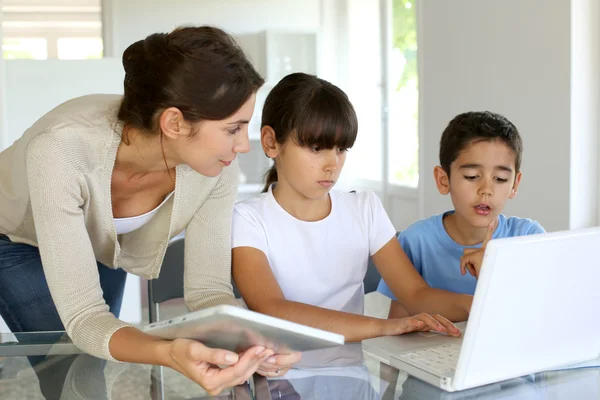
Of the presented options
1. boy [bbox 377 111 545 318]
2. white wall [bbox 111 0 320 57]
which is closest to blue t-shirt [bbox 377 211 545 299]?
boy [bbox 377 111 545 318]

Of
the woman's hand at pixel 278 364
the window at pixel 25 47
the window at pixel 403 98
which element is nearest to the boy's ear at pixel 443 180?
the woman's hand at pixel 278 364

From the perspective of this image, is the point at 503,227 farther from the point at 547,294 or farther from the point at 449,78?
the point at 449,78

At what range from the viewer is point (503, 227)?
165 cm

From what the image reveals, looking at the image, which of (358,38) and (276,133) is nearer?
(276,133)

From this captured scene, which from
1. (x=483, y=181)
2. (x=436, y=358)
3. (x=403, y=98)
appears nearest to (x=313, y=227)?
(x=483, y=181)

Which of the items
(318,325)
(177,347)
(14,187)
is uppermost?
(14,187)

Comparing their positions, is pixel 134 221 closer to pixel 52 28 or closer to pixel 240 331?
pixel 240 331

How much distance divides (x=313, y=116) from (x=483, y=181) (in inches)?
16.0

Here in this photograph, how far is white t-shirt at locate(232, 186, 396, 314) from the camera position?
155 centimetres

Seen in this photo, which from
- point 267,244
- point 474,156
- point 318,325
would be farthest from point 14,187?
point 474,156

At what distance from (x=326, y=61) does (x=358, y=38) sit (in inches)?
13.6

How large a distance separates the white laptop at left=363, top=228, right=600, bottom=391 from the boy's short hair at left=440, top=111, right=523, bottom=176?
2.24 ft

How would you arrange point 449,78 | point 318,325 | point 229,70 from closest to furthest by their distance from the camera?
point 229,70 → point 318,325 → point 449,78

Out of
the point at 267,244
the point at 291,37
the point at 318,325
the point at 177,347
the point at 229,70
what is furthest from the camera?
the point at 291,37
